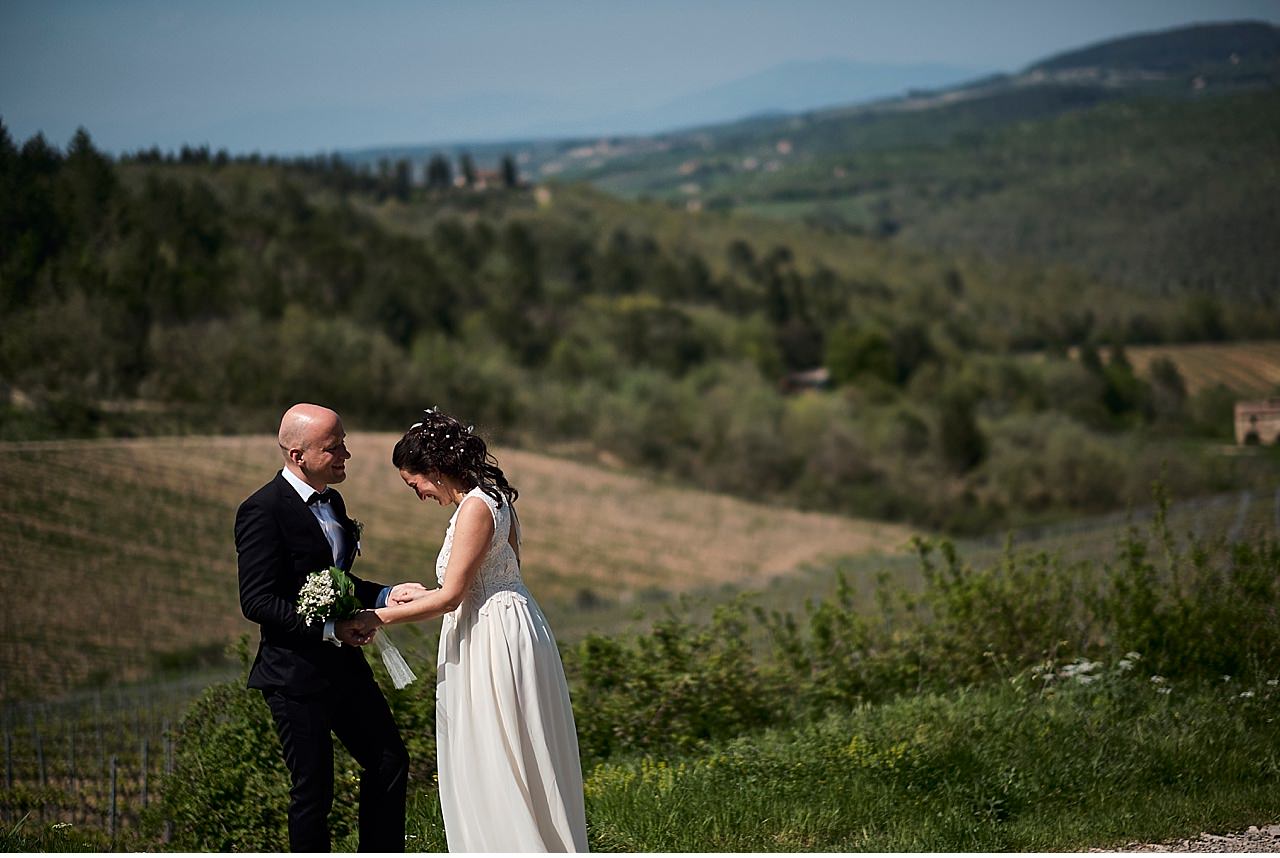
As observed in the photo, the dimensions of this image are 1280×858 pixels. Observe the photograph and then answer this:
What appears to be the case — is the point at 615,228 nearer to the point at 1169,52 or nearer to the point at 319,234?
the point at 319,234

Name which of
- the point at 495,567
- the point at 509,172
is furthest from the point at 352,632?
the point at 509,172

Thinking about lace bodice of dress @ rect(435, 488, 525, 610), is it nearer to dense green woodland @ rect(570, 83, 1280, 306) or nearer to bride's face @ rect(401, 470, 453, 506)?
bride's face @ rect(401, 470, 453, 506)

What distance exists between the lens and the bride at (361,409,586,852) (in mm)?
3678

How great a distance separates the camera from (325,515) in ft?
12.3

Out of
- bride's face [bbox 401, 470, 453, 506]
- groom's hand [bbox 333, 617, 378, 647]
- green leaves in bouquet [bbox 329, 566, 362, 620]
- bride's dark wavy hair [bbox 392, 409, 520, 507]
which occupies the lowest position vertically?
groom's hand [bbox 333, 617, 378, 647]

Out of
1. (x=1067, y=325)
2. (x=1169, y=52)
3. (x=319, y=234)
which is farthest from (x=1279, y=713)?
(x=1067, y=325)

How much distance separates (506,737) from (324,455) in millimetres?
963

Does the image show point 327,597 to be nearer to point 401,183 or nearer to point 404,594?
point 404,594

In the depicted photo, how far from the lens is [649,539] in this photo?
39.7 metres

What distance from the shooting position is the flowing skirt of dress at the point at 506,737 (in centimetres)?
369

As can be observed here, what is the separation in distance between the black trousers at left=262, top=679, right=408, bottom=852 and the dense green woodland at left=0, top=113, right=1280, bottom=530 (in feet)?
50.9

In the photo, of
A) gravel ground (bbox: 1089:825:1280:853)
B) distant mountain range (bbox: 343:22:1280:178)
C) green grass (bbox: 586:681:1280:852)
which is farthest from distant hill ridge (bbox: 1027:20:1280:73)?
gravel ground (bbox: 1089:825:1280:853)

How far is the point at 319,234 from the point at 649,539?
2888 cm

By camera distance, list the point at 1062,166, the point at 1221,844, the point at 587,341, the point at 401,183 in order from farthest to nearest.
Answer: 1. the point at 401,183
2. the point at 1062,166
3. the point at 587,341
4. the point at 1221,844
